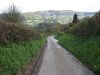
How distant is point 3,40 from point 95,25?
Result: 768 inches

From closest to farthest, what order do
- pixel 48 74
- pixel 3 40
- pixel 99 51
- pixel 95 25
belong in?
pixel 3 40 → pixel 48 74 → pixel 99 51 → pixel 95 25

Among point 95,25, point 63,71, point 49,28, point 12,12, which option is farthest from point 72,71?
point 49,28

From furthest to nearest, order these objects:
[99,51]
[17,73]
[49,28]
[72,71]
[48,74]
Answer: [49,28]
[99,51]
[72,71]
[48,74]
[17,73]

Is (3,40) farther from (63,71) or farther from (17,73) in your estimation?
(63,71)

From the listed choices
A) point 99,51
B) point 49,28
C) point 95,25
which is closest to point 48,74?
point 99,51

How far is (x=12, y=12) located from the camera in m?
53.5

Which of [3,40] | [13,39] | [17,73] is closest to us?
[17,73]

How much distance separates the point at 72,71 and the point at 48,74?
6.56 feet

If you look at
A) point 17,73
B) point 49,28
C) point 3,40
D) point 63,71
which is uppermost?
point 3,40

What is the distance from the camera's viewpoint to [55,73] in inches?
672

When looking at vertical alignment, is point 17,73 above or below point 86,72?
above

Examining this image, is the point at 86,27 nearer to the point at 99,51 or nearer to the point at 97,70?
the point at 99,51

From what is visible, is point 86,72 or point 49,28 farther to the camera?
point 49,28

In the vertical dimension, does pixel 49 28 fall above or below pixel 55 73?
below
